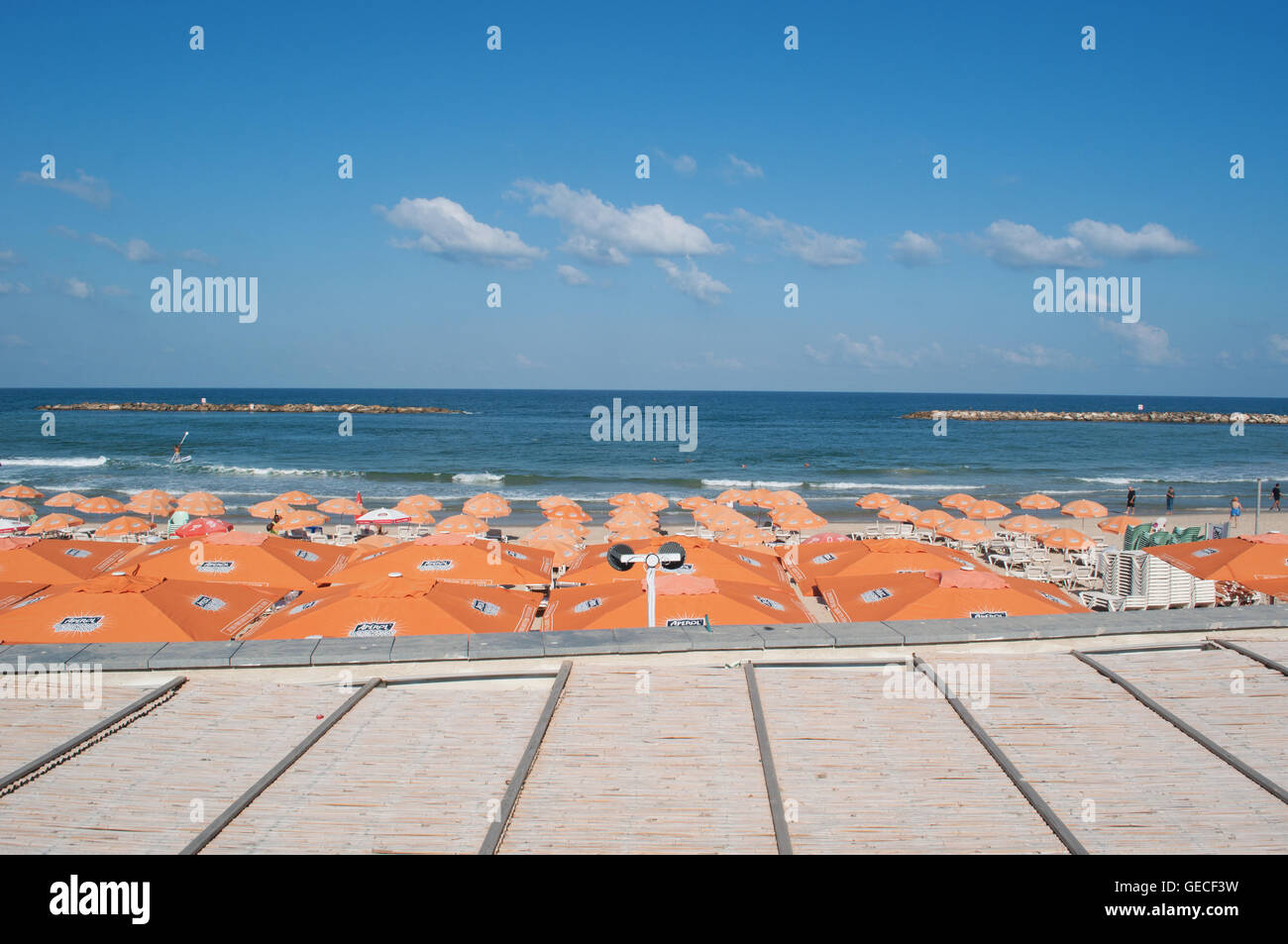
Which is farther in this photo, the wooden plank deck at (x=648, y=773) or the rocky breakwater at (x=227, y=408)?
the rocky breakwater at (x=227, y=408)

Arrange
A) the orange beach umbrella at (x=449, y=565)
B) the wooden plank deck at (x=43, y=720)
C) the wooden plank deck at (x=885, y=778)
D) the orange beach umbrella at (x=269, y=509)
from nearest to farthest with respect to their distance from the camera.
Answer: the wooden plank deck at (x=885, y=778), the wooden plank deck at (x=43, y=720), the orange beach umbrella at (x=449, y=565), the orange beach umbrella at (x=269, y=509)

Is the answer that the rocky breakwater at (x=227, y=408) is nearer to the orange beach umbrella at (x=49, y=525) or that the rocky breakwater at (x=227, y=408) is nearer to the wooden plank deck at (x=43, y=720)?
the orange beach umbrella at (x=49, y=525)

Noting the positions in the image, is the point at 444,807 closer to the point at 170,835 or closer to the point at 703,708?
the point at 170,835

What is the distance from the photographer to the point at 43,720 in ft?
16.9

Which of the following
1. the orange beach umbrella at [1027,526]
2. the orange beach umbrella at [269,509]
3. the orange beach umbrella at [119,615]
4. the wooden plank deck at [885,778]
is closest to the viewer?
the wooden plank deck at [885,778]

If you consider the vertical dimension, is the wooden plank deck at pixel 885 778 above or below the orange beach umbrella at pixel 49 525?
above

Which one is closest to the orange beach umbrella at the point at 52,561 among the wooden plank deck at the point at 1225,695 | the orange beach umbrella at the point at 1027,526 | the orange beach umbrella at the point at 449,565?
the orange beach umbrella at the point at 449,565

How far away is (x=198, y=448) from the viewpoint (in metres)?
68.1

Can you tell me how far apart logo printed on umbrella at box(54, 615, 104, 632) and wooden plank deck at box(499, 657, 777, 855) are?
8.13 m

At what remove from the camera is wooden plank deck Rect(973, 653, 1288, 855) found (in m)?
4.12

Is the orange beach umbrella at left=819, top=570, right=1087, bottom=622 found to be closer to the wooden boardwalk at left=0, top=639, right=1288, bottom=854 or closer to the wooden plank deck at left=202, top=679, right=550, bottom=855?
the wooden boardwalk at left=0, top=639, right=1288, bottom=854

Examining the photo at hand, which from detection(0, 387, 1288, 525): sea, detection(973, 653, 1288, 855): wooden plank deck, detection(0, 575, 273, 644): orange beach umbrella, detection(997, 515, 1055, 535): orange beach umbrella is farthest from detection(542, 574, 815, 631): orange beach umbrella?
detection(0, 387, 1288, 525): sea

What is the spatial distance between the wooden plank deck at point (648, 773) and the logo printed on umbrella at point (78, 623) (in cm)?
813

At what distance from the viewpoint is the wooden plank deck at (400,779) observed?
4004mm
